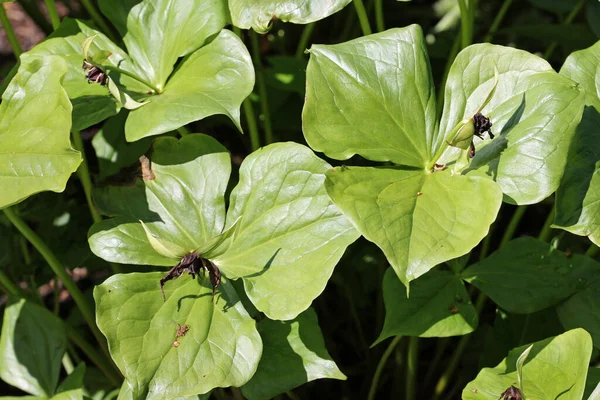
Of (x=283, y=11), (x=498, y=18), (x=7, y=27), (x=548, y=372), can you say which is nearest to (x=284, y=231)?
(x=283, y=11)

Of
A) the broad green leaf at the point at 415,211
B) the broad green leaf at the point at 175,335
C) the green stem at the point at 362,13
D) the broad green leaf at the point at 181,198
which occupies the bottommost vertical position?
the broad green leaf at the point at 175,335

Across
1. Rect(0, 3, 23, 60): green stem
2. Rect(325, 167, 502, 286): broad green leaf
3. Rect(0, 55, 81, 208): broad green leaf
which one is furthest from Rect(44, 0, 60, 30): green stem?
Rect(325, 167, 502, 286): broad green leaf

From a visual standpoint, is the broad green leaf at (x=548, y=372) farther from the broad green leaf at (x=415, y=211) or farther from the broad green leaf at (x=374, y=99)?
the broad green leaf at (x=374, y=99)

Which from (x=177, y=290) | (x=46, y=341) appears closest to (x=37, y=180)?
(x=177, y=290)

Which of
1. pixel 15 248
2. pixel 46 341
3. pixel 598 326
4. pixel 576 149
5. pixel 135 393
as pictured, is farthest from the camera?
pixel 15 248

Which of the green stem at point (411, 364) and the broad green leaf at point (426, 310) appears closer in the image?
the broad green leaf at point (426, 310)

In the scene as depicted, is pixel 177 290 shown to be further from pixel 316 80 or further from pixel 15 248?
pixel 15 248

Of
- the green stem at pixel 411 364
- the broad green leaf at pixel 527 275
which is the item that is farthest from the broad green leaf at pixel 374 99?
the green stem at pixel 411 364
